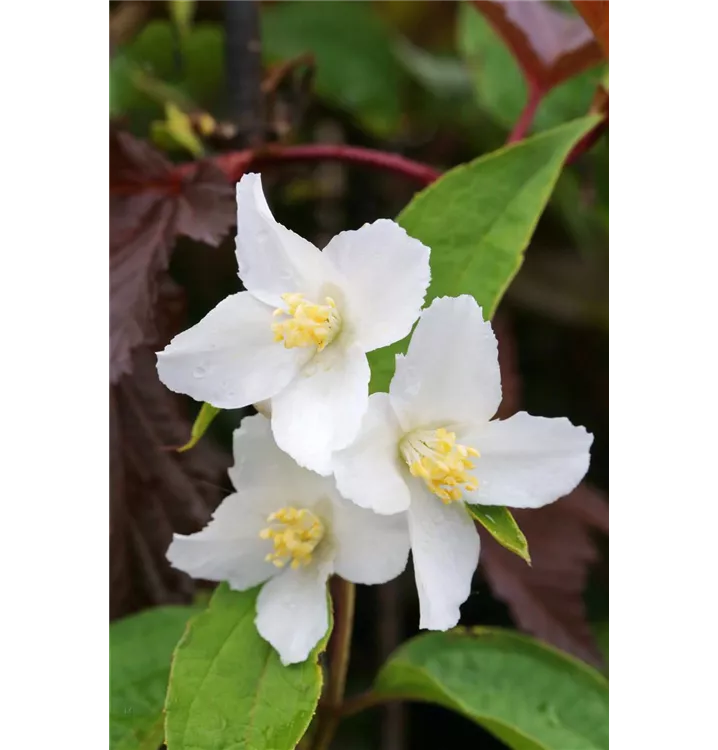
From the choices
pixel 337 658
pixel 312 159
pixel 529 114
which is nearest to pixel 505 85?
pixel 529 114

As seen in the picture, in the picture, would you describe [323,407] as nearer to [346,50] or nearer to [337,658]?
[337,658]

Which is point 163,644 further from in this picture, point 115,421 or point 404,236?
point 404,236

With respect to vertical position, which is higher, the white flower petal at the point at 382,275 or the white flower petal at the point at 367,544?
the white flower petal at the point at 382,275

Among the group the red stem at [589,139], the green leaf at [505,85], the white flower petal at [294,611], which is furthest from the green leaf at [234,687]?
the green leaf at [505,85]

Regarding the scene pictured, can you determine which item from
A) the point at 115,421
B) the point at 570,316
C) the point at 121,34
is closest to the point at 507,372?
the point at 570,316

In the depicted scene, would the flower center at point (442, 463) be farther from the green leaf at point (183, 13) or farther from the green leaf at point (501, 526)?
the green leaf at point (183, 13)

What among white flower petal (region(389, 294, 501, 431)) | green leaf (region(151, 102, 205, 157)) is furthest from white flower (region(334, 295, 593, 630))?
green leaf (region(151, 102, 205, 157))

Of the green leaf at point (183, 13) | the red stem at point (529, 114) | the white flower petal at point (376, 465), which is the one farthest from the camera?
the green leaf at point (183, 13)
